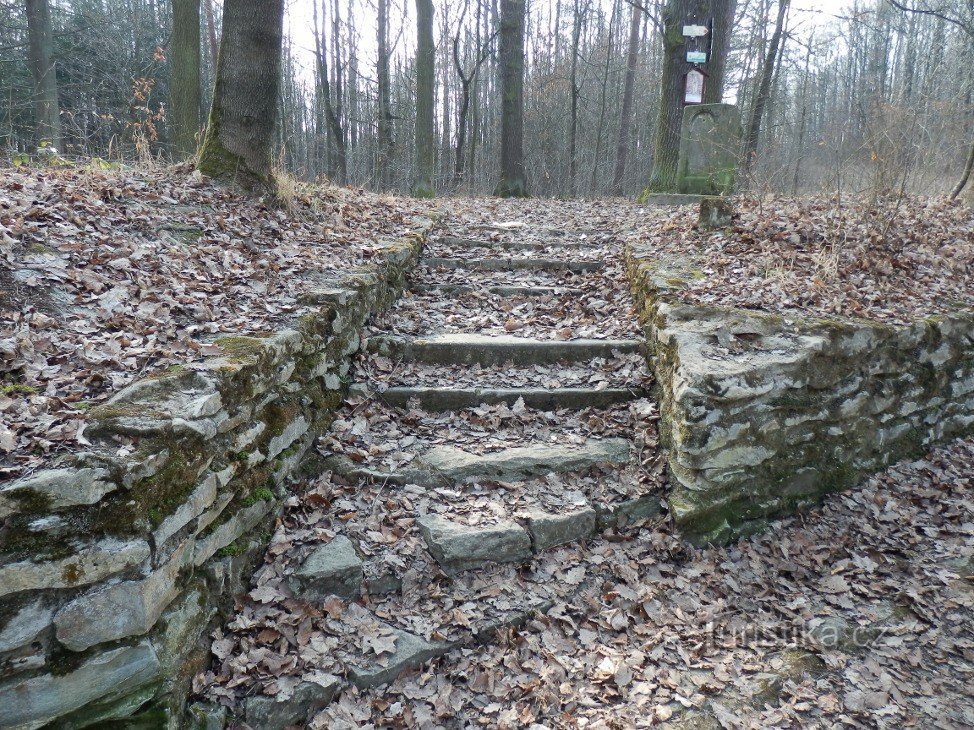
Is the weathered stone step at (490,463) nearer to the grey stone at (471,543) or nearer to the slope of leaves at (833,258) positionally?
the grey stone at (471,543)

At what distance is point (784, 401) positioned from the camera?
3770 millimetres

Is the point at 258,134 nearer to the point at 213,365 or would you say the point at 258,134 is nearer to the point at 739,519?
the point at 213,365

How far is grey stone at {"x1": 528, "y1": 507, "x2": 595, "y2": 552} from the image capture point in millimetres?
3270

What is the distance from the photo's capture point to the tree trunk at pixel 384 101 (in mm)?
14211

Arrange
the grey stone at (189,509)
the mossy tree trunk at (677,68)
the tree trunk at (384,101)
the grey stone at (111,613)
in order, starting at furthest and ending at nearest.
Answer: the tree trunk at (384,101)
the mossy tree trunk at (677,68)
the grey stone at (189,509)
the grey stone at (111,613)

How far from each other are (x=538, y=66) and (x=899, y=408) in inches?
881

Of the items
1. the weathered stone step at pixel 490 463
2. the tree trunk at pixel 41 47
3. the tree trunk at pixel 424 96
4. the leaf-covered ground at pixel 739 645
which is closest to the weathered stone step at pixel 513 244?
the weathered stone step at pixel 490 463

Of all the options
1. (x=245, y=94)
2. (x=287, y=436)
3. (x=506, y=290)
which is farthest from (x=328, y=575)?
(x=245, y=94)

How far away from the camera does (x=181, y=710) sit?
2279 millimetres

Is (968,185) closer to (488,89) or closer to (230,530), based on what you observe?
(230,530)

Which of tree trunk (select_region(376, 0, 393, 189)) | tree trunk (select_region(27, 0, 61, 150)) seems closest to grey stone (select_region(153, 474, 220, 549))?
tree trunk (select_region(376, 0, 393, 189))

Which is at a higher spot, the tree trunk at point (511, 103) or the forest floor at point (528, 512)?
the tree trunk at point (511, 103)

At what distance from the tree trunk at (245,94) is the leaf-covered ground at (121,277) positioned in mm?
336

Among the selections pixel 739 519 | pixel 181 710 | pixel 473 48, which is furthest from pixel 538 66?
pixel 181 710
